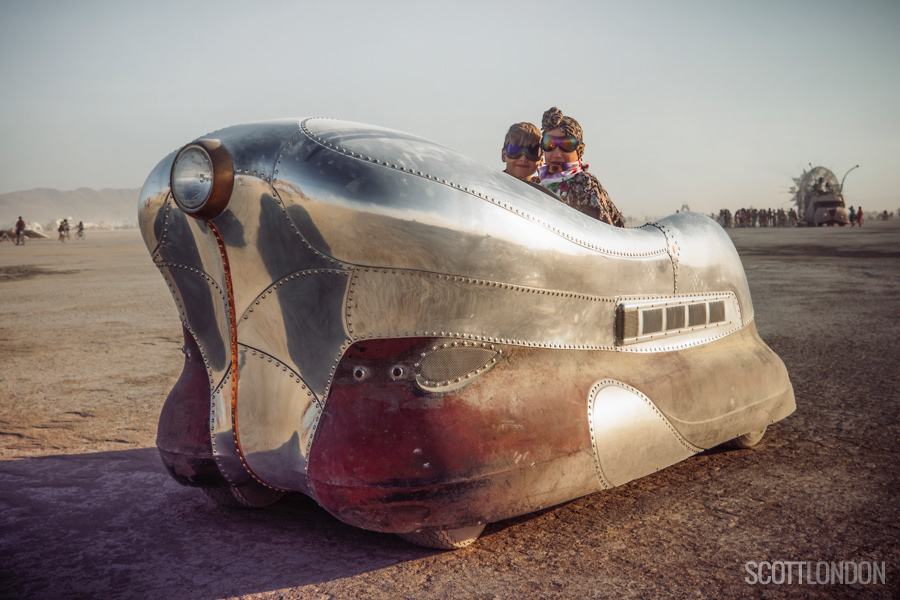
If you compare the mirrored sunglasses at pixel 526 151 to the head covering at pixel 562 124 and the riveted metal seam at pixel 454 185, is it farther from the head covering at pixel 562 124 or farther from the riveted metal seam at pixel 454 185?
the riveted metal seam at pixel 454 185

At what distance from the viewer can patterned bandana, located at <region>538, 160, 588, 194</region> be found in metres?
3.47

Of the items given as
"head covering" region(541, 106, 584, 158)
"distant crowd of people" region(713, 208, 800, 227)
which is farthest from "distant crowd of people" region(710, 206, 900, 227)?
"head covering" region(541, 106, 584, 158)

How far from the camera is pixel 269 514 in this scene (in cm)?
269

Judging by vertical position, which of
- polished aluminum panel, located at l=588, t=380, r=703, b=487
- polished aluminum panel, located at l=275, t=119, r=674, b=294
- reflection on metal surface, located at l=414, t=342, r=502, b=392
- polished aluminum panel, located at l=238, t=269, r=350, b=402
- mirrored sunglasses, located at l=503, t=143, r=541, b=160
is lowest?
polished aluminum panel, located at l=588, t=380, r=703, b=487

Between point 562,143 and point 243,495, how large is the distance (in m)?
2.37

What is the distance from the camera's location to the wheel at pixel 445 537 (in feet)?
7.46

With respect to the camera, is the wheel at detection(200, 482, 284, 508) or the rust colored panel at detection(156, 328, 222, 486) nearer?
the rust colored panel at detection(156, 328, 222, 486)

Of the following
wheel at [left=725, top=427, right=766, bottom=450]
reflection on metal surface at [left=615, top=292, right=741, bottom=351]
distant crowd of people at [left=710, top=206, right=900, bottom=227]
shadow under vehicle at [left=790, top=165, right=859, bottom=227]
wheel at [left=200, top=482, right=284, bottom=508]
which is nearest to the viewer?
wheel at [left=200, top=482, right=284, bottom=508]

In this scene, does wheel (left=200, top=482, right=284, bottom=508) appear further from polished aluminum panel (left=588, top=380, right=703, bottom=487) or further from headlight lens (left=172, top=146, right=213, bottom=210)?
polished aluminum panel (left=588, top=380, right=703, bottom=487)

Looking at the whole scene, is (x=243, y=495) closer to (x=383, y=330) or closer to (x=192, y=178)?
(x=383, y=330)

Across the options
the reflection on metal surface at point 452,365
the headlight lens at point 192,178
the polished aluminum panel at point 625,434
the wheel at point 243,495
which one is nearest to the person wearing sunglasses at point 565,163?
the polished aluminum panel at point 625,434

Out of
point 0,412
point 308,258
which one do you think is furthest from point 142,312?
point 308,258

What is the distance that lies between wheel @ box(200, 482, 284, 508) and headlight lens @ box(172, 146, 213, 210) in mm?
1175

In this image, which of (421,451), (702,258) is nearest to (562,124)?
(702,258)
